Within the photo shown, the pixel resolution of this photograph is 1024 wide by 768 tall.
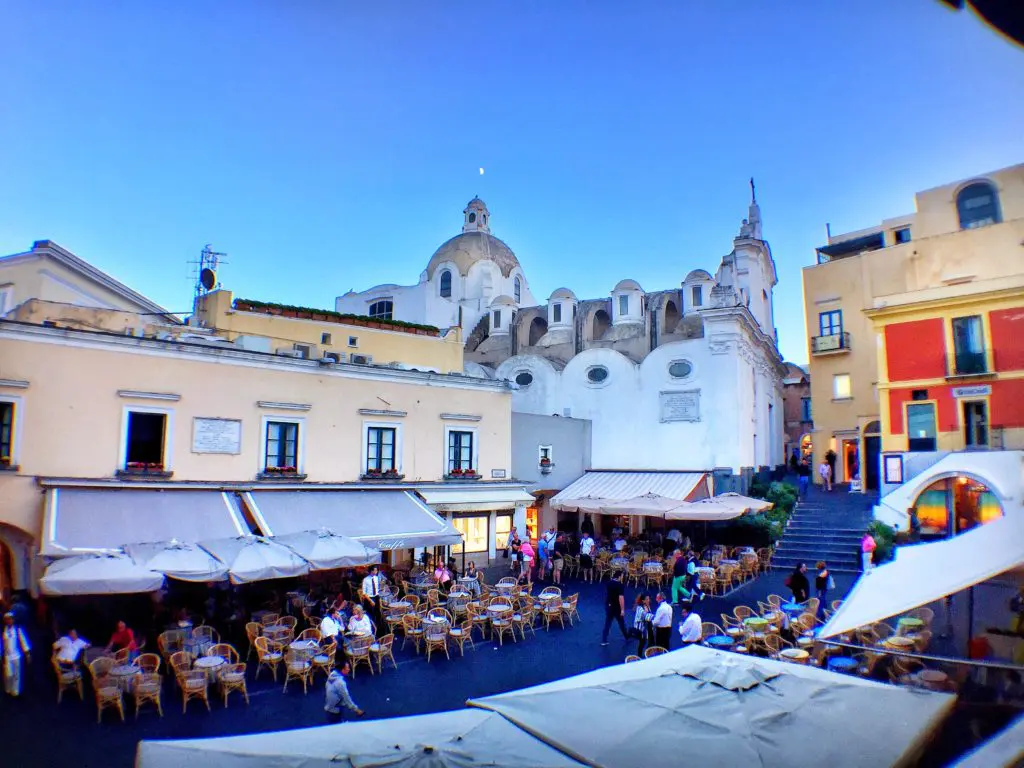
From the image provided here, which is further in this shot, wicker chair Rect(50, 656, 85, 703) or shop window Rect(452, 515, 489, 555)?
shop window Rect(452, 515, 489, 555)

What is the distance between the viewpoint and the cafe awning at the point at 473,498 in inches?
730

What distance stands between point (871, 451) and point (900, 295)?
10.6 metres

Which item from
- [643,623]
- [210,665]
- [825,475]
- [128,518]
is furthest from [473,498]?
[825,475]

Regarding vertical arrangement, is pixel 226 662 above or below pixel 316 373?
below

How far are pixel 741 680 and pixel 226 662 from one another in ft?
25.7

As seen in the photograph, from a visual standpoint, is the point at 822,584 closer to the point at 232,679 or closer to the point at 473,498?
the point at 473,498

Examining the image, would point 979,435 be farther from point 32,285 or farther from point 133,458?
point 32,285

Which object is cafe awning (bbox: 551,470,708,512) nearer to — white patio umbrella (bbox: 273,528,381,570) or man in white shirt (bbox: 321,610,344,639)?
white patio umbrella (bbox: 273,528,381,570)

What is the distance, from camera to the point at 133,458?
573 inches

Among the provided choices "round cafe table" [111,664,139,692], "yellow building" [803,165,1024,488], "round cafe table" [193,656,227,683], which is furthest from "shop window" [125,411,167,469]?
"yellow building" [803,165,1024,488]

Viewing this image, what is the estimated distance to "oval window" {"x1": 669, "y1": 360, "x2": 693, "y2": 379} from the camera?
24.6 meters

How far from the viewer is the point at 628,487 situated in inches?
917

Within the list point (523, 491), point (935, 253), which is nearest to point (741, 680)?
point (523, 491)

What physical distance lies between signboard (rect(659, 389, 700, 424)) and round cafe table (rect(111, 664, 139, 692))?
1965 centimetres
